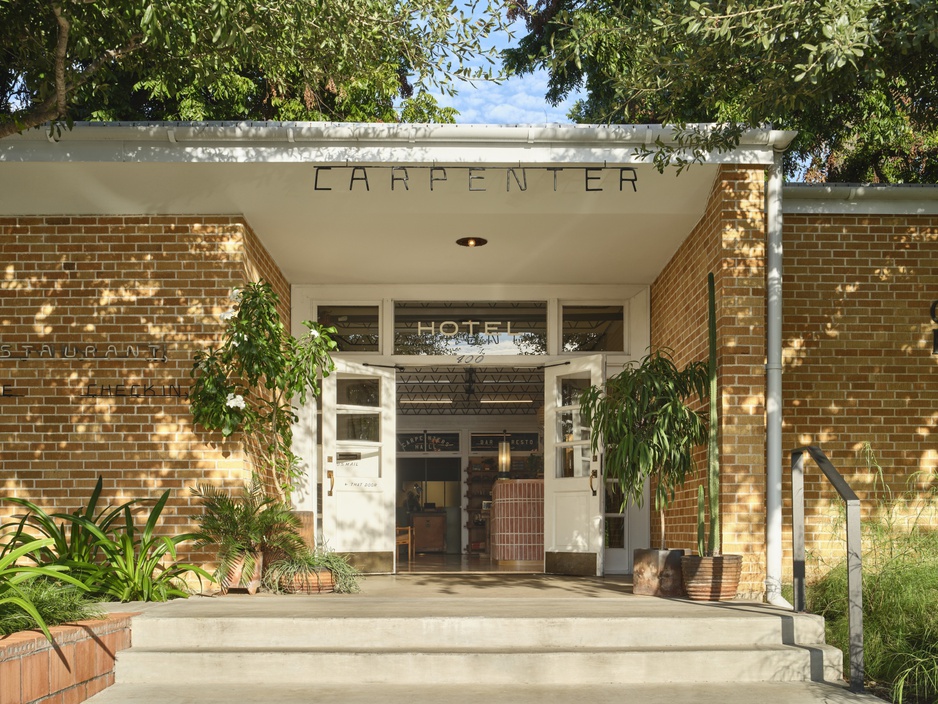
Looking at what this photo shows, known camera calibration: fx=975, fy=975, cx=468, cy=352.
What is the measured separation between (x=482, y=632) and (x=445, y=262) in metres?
4.16

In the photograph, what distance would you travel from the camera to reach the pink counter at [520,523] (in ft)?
36.0

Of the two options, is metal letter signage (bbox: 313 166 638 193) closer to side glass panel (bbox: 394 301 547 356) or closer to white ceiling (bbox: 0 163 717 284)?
white ceiling (bbox: 0 163 717 284)

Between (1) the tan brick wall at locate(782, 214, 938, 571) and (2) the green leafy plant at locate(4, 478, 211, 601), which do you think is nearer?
(2) the green leafy plant at locate(4, 478, 211, 601)

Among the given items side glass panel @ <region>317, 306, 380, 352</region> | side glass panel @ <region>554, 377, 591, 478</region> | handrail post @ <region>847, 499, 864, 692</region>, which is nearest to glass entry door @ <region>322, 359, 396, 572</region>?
side glass panel @ <region>317, 306, 380, 352</region>

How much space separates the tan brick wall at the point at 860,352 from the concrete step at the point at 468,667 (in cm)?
255

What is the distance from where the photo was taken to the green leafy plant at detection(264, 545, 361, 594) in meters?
6.95

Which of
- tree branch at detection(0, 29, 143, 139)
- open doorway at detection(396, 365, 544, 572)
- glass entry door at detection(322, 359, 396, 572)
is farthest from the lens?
open doorway at detection(396, 365, 544, 572)

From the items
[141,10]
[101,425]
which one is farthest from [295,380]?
[141,10]

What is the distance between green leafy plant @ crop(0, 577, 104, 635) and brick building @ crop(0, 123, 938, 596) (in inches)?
80.6

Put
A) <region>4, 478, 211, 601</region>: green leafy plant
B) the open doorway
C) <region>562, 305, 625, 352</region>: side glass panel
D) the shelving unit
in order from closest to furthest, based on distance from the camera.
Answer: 1. <region>4, 478, 211, 601</region>: green leafy plant
2. <region>562, 305, 625, 352</region>: side glass panel
3. the open doorway
4. the shelving unit

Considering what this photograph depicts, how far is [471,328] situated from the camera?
Answer: 940cm

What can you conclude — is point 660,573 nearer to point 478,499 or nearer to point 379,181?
point 379,181

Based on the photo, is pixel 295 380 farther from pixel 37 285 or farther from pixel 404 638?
pixel 404 638

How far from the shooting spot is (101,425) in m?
7.07
